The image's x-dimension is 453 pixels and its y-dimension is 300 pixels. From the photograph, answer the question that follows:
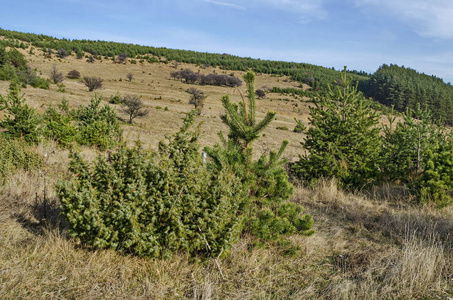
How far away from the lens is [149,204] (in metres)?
3.00

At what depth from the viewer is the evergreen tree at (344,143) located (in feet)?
24.0

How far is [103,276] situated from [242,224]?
5.29ft

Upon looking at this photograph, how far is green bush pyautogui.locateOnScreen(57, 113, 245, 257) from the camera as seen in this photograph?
289 centimetres

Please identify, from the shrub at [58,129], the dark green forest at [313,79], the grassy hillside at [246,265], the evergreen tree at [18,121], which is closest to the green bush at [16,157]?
the grassy hillside at [246,265]

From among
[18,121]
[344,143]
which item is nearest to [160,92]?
[18,121]

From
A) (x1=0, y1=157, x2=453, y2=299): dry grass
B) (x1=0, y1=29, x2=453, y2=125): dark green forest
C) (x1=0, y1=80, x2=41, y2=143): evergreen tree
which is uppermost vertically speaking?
(x1=0, y1=29, x2=453, y2=125): dark green forest

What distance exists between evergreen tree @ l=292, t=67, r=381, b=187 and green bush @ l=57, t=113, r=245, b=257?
184 inches

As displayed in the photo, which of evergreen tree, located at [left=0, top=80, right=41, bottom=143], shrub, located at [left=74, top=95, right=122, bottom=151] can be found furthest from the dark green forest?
evergreen tree, located at [left=0, top=80, right=41, bottom=143]

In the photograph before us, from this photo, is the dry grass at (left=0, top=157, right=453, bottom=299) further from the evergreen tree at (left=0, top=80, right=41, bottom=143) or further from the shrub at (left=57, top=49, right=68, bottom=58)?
the shrub at (left=57, top=49, right=68, bottom=58)

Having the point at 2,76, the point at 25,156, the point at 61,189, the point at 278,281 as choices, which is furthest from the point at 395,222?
the point at 2,76

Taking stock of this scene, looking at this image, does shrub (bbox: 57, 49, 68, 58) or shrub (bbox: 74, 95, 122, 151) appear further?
shrub (bbox: 57, 49, 68, 58)

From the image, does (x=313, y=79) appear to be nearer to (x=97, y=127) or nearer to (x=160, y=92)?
(x=160, y=92)

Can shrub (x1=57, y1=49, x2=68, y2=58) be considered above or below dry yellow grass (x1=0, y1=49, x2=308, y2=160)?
above

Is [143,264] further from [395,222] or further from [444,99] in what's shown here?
[444,99]
